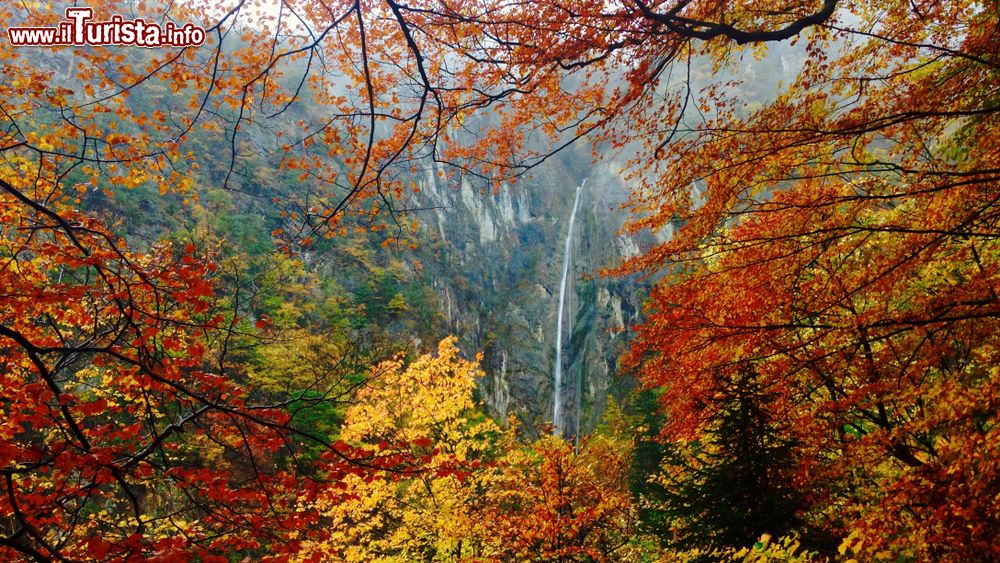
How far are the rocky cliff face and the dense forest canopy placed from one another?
15.5 meters

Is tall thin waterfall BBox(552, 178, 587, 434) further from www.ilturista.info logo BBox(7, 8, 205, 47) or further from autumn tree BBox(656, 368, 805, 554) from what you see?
www.ilturista.info logo BBox(7, 8, 205, 47)

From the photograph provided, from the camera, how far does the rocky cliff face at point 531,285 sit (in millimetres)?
27516

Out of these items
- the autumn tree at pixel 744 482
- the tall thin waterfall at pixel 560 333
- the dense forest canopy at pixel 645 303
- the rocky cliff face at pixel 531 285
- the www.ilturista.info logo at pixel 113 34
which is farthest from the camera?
the tall thin waterfall at pixel 560 333

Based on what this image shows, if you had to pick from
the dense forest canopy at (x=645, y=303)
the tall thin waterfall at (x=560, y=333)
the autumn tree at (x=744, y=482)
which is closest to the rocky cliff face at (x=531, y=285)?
the tall thin waterfall at (x=560, y=333)

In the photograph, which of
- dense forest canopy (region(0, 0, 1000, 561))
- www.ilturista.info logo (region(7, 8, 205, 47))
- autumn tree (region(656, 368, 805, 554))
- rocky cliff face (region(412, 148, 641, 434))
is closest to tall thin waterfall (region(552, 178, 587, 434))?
rocky cliff face (region(412, 148, 641, 434))

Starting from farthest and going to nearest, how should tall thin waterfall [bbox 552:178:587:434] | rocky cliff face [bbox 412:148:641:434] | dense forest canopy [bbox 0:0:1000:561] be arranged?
tall thin waterfall [bbox 552:178:587:434] → rocky cliff face [bbox 412:148:641:434] → dense forest canopy [bbox 0:0:1000:561]

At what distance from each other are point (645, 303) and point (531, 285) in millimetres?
28017

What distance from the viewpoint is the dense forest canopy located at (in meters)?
3.34

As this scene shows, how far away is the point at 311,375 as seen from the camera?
13.5 m

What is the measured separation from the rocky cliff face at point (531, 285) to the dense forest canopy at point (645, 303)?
15508 mm

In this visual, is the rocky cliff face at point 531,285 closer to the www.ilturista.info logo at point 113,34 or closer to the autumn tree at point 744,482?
the autumn tree at point 744,482

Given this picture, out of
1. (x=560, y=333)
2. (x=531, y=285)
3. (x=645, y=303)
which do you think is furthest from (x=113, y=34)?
(x=531, y=285)

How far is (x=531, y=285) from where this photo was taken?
110 feet

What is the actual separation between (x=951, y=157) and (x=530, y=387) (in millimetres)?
23907
